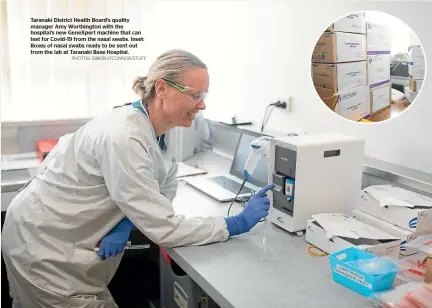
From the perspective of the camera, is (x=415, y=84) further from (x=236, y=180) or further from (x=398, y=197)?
(x=236, y=180)

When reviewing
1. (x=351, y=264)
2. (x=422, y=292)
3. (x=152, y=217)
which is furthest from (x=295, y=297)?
(x=152, y=217)

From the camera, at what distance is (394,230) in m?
1.41

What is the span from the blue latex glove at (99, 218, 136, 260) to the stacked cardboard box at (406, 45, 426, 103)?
3.93 feet

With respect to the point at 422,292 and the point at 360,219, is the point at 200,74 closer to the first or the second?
the point at 360,219

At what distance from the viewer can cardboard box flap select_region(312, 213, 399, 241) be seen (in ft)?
4.48

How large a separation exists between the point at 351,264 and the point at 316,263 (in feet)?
0.55

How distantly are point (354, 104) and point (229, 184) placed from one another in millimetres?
Answer: 685

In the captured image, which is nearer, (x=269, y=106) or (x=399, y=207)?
(x=399, y=207)

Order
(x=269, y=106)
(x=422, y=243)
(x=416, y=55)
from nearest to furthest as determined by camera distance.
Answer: (x=422, y=243)
(x=416, y=55)
(x=269, y=106)

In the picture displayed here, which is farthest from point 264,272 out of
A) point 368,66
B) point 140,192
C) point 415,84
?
point 368,66

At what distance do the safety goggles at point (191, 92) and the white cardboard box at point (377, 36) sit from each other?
2.70ft

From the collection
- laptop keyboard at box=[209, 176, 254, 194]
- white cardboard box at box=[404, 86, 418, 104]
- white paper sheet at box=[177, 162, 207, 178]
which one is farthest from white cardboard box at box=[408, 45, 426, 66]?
white paper sheet at box=[177, 162, 207, 178]

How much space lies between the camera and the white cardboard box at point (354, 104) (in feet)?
6.31

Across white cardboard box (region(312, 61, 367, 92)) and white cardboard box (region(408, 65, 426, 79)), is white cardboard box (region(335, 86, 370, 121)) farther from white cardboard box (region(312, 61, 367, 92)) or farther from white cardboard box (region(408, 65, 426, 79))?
white cardboard box (region(408, 65, 426, 79))
